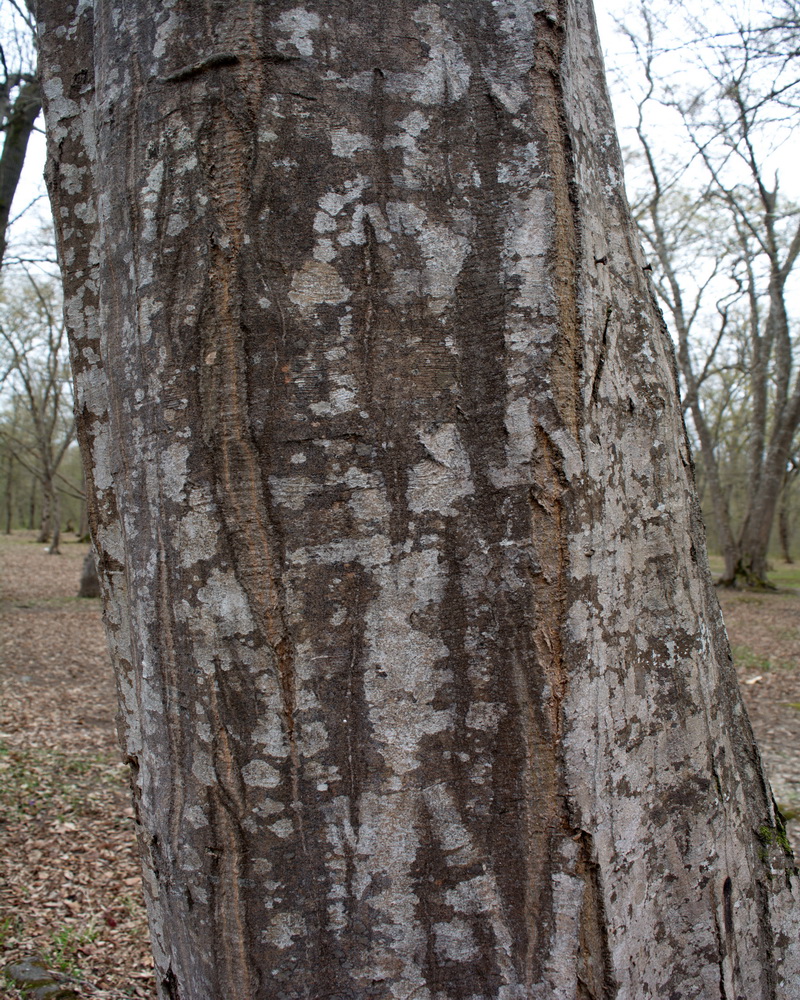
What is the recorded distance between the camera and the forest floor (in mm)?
3402

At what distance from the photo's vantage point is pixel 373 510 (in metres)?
1.05

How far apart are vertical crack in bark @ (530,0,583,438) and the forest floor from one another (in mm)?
3346

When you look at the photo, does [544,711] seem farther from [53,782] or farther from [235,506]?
[53,782]

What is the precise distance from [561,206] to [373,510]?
0.58 metres

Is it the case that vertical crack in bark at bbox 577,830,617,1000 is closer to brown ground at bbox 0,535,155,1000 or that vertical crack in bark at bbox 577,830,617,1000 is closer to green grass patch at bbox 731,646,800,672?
brown ground at bbox 0,535,155,1000

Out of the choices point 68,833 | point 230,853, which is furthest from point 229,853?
point 68,833

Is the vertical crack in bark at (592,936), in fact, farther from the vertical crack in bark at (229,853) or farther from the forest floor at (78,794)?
the forest floor at (78,794)

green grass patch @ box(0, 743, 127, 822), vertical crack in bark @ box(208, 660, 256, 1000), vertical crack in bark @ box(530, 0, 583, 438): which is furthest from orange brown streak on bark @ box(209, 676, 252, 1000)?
green grass patch @ box(0, 743, 127, 822)

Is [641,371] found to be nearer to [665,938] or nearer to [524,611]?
[524,611]

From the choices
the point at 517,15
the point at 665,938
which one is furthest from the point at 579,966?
the point at 517,15

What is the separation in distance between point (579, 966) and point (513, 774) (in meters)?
0.31

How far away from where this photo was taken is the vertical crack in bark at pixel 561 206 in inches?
44.0

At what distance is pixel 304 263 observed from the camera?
1071 mm

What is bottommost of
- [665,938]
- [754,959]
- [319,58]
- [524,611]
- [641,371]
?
[754,959]
